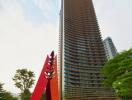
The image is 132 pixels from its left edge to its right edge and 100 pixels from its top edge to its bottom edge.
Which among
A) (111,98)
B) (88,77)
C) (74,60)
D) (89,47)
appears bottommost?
(111,98)

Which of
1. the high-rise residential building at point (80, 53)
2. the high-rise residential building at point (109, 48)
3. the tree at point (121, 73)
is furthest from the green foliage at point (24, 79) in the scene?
the high-rise residential building at point (109, 48)

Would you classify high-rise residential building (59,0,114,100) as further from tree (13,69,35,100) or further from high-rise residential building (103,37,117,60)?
tree (13,69,35,100)

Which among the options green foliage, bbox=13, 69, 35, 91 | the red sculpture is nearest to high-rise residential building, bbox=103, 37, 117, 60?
green foliage, bbox=13, 69, 35, 91

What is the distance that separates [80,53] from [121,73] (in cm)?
7993

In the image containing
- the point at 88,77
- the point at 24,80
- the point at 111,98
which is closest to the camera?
the point at 24,80

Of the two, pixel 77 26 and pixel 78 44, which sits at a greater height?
pixel 77 26

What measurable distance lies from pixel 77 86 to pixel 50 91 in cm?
8161

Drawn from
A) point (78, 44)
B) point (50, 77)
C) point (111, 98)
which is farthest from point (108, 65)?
point (78, 44)

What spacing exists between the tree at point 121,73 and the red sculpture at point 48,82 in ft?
26.9

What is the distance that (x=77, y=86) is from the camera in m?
99.2

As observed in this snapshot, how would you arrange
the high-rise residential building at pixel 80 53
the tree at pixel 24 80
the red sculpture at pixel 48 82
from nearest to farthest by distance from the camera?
the red sculpture at pixel 48 82, the tree at pixel 24 80, the high-rise residential building at pixel 80 53

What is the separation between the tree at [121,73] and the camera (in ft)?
78.5

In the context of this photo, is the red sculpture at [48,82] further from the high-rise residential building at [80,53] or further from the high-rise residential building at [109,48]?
the high-rise residential building at [109,48]

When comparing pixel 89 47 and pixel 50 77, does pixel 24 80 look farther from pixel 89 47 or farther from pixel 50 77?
pixel 89 47
